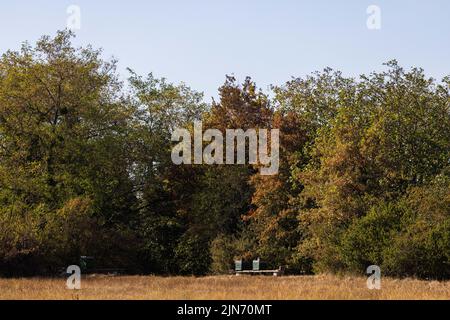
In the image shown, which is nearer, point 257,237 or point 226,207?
point 257,237

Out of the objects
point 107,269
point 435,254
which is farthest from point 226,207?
point 435,254

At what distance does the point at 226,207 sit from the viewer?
50.5 m

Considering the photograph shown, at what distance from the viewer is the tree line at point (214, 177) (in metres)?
36.4

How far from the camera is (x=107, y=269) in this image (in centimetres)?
4238

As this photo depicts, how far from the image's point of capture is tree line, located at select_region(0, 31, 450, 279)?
36.4 metres

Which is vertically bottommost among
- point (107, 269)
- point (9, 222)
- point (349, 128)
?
point (107, 269)

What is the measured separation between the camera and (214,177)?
51219mm

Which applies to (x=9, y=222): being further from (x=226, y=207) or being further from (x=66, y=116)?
(x=226, y=207)

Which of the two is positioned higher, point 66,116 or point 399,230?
point 66,116
